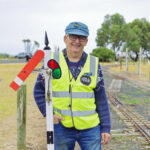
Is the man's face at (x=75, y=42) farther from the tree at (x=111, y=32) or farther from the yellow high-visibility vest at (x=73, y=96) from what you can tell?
the tree at (x=111, y=32)

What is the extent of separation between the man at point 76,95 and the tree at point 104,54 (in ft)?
193

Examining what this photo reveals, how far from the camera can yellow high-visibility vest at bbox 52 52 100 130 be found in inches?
91.6

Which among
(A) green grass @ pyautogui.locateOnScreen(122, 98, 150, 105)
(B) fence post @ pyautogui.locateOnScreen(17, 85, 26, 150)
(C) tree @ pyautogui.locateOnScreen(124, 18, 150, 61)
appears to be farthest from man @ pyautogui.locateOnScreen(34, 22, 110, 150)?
(C) tree @ pyautogui.locateOnScreen(124, 18, 150, 61)

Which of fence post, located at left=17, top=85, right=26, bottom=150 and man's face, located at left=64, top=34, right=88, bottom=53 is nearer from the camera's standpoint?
man's face, located at left=64, top=34, right=88, bottom=53

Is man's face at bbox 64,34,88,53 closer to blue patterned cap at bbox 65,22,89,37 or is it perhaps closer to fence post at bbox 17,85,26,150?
blue patterned cap at bbox 65,22,89,37

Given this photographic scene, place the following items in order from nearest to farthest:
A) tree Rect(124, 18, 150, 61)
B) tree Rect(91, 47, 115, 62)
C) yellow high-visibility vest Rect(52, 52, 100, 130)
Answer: yellow high-visibility vest Rect(52, 52, 100, 130)
tree Rect(91, 47, 115, 62)
tree Rect(124, 18, 150, 61)

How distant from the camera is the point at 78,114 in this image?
7.69 ft

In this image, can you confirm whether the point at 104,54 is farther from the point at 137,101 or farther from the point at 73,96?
the point at 73,96

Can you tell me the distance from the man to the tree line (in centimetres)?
5908

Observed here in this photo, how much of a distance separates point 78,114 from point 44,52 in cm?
75

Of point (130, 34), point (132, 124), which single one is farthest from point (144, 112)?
point (130, 34)

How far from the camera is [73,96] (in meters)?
2.32

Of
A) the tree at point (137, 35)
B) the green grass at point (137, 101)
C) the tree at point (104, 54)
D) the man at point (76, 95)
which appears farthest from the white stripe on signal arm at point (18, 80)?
the tree at point (137, 35)

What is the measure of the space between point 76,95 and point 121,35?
62.7 m
